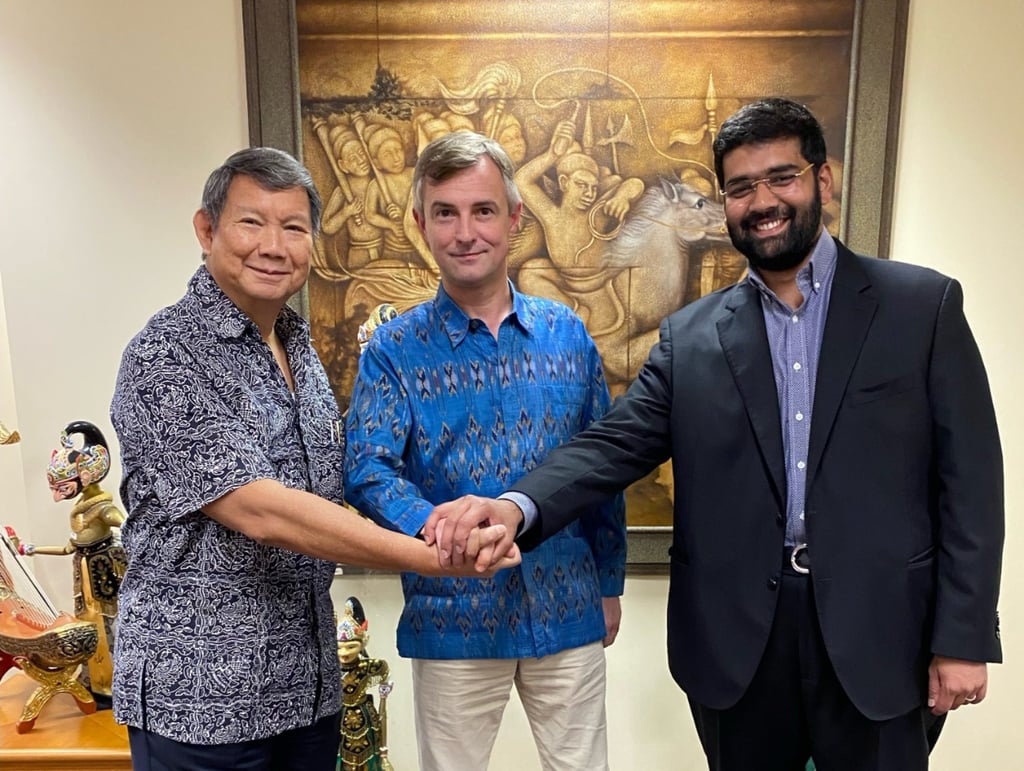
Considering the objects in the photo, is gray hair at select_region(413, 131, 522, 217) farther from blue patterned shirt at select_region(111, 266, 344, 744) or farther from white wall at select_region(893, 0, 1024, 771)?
white wall at select_region(893, 0, 1024, 771)

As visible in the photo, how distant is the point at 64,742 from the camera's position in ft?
5.60

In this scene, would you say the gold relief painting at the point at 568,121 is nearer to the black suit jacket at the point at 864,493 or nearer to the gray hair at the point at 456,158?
the gray hair at the point at 456,158

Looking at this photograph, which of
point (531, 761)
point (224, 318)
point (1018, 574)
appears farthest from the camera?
point (531, 761)

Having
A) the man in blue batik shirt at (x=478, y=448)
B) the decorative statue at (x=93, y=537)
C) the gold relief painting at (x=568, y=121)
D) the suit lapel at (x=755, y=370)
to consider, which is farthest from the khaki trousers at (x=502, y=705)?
the gold relief painting at (x=568, y=121)

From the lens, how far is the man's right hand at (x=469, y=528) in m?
1.22

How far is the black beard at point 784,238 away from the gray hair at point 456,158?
430 millimetres

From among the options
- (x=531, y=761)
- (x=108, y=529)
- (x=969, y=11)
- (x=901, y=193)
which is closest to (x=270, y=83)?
(x=108, y=529)

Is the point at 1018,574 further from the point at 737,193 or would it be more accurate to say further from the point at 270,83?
the point at 270,83

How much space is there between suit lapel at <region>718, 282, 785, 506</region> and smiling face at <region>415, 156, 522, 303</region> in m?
0.43

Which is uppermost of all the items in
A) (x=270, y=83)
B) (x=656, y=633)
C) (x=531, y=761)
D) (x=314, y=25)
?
(x=314, y=25)

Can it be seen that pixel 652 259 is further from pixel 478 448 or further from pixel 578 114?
pixel 478 448

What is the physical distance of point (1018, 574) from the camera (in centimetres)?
211

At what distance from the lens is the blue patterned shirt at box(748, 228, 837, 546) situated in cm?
126

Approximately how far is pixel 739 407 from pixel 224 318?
Answer: 850 millimetres
